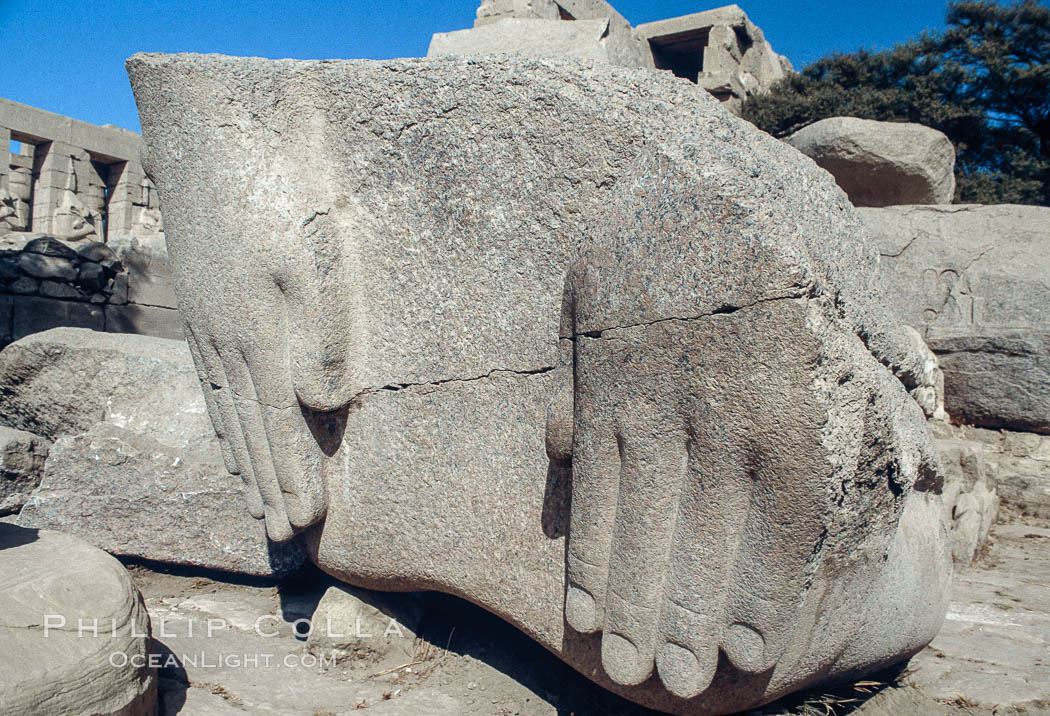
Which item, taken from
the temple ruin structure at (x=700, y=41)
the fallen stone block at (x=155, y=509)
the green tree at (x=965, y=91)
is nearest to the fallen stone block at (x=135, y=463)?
the fallen stone block at (x=155, y=509)

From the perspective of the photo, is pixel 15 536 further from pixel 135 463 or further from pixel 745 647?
pixel 745 647

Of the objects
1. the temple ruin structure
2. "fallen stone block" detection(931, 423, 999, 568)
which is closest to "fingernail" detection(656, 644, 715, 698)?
"fallen stone block" detection(931, 423, 999, 568)

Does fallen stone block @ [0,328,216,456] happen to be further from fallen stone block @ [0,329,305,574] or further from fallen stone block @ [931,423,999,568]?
fallen stone block @ [931,423,999,568]

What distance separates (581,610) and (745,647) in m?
0.32

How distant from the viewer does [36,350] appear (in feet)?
8.77

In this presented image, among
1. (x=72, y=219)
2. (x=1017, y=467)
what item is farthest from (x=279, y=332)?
(x=72, y=219)

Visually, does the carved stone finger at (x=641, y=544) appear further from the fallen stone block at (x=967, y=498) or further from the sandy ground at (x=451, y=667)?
the fallen stone block at (x=967, y=498)

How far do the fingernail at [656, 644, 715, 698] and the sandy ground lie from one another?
1.38 ft

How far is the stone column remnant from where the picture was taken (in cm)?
125

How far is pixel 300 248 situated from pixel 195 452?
1.10 m

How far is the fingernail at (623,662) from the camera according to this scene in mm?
1439

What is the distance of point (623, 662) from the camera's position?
1.45m

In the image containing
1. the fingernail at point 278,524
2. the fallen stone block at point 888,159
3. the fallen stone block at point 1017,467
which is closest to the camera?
the fingernail at point 278,524

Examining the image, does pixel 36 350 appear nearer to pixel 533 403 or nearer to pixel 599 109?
pixel 533 403
